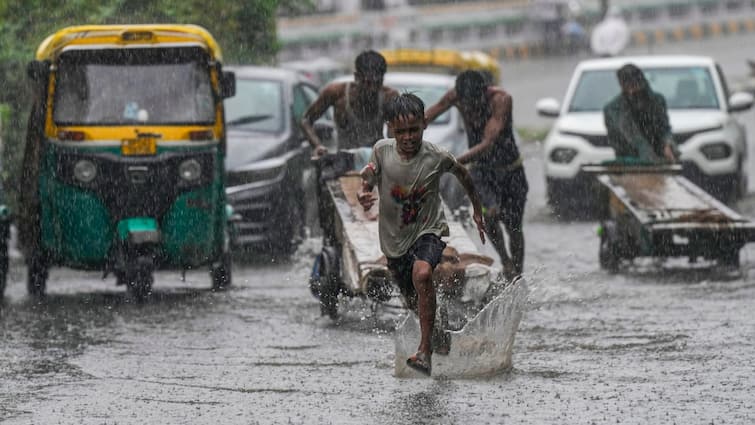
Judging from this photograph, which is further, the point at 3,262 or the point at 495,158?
the point at 3,262

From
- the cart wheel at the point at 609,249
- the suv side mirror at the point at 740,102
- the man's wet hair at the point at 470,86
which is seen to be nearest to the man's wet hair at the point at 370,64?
the man's wet hair at the point at 470,86

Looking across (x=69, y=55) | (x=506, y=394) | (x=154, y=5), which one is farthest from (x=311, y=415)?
(x=154, y=5)

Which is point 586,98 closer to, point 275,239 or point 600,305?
point 275,239

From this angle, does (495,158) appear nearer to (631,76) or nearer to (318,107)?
(318,107)

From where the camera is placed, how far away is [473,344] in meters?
9.52

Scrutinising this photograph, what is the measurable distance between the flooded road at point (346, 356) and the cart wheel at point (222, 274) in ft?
0.62

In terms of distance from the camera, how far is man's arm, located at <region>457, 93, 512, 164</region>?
1290 centimetres

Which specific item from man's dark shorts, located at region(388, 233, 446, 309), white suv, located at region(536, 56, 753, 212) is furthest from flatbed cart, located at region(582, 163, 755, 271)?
man's dark shorts, located at region(388, 233, 446, 309)

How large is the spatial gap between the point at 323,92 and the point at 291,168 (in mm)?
4088

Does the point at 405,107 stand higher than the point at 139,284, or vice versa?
the point at 405,107

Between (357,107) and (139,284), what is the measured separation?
6.73ft

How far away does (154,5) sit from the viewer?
63.4 ft

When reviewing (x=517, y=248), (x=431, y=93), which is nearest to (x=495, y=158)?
(x=517, y=248)

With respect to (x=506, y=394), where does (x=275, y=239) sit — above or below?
below
